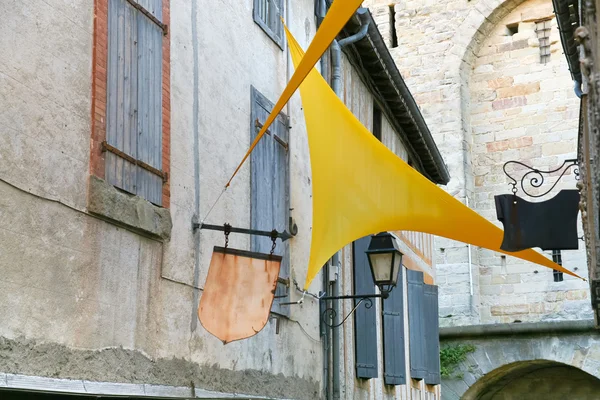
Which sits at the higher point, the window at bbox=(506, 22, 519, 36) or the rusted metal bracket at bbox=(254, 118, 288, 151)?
the window at bbox=(506, 22, 519, 36)

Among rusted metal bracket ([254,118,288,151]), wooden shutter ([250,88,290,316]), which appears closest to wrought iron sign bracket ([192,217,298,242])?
wooden shutter ([250,88,290,316])

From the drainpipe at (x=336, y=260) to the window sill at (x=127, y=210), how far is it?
377cm

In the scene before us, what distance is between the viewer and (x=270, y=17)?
10.3 m

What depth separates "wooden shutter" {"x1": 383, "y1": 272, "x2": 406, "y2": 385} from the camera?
13.1 meters

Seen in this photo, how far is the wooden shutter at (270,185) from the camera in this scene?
922cm

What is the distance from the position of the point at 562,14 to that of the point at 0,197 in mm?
6694

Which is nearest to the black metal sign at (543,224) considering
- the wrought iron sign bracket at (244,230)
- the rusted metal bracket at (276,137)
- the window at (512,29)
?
the wrought iron sign bracket at (244,230)

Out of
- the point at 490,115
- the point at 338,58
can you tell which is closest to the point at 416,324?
the point at 338,58

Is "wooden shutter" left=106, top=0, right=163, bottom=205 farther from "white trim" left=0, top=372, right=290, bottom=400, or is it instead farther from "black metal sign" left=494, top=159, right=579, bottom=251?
"black metal sign" left=494, top=159, right=579, bottom=251

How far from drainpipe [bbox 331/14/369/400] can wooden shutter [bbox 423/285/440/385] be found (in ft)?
13.5

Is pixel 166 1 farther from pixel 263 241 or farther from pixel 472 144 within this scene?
pixel 472 144

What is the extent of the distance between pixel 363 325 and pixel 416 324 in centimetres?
273

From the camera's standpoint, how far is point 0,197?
5.66m

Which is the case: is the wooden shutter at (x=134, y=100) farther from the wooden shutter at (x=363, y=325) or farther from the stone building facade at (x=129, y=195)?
the wooden shutter at (x=363, y=325)
